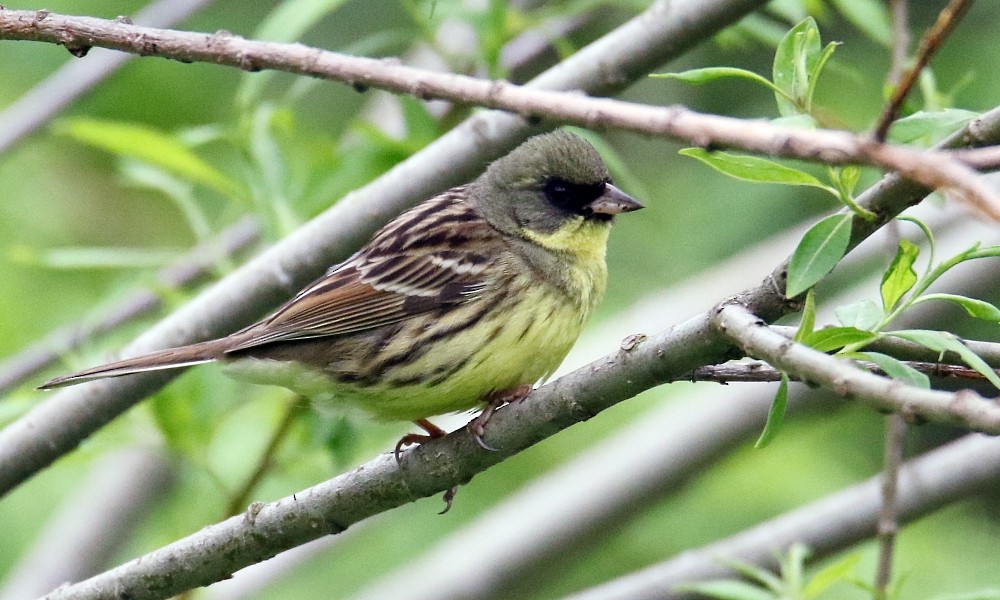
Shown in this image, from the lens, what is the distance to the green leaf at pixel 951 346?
2.17 meters

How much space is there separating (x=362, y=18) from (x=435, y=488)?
5.63 m

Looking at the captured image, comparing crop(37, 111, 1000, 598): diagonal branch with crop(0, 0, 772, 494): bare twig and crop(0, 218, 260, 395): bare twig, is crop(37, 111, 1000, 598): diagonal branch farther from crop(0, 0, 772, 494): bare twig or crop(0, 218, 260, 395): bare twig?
crop(0, 218, 260, 395): bare twig

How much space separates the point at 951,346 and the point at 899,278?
0.31 meters

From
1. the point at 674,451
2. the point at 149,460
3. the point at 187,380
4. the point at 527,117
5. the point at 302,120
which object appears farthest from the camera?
the point at 302,120

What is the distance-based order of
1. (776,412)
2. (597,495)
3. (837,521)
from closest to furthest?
(776,412) < (837,521) < (597,495)

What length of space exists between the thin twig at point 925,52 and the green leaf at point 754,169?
43 cm

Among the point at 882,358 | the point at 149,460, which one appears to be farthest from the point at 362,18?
the point at 882,358

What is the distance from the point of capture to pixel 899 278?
2490 mm

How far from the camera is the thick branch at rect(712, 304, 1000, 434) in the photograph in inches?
70.1

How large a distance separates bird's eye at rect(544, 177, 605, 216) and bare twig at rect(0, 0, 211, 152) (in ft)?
7.07

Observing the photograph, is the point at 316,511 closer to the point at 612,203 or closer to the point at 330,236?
the point at 330,236

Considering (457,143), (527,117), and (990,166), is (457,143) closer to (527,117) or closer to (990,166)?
(527,117)

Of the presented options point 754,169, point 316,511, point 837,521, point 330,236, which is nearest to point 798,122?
point 754,169

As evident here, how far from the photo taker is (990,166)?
187 cm
